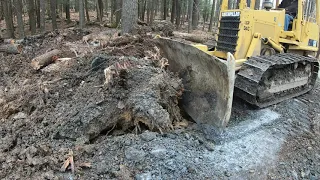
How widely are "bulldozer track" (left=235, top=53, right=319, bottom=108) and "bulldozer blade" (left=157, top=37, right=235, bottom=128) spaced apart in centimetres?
96

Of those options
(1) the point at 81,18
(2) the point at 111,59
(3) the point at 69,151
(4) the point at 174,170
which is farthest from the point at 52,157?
(1) the point at 81,18

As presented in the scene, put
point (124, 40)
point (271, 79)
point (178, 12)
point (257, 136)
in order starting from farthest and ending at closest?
point (178, 12) < point (124, 40) < point (271, 79) < point (257, 136)

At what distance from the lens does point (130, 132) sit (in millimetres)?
4211

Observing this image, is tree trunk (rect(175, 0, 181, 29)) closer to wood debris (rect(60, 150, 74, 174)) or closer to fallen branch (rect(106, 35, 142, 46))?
fallen branch (rect(106, 35, 142, 46))

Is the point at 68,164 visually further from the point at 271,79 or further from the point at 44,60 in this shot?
the point at 271,79

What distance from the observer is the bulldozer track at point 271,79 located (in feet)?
17.0

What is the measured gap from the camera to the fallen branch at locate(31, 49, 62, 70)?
5966mm

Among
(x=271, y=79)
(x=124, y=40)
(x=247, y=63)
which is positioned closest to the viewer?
(x=247, y=63)

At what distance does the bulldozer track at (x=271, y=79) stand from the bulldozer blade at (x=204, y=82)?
3.14ft

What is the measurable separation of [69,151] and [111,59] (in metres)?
2.10

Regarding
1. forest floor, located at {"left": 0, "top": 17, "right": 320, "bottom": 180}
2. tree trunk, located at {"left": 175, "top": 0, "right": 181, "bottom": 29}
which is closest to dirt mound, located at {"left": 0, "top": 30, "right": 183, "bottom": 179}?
forest floor, located at {"left": 0, "top": 17, "right": 320, "bottom": 180}

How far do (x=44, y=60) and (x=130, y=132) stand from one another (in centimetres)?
311

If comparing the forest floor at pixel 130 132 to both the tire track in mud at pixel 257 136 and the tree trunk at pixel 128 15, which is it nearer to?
the tire track in mud at pixel 257 136

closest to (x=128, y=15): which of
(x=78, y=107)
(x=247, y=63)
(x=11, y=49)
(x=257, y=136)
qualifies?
(x=11, y=49)
